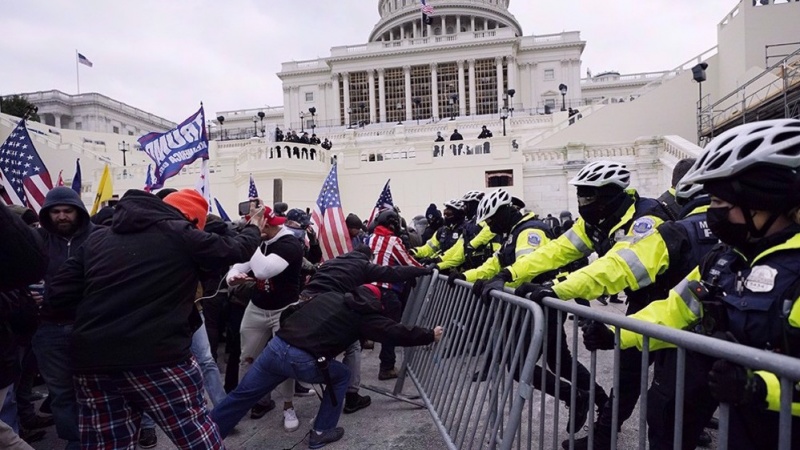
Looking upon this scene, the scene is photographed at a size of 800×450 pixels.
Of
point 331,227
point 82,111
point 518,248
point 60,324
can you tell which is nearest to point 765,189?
point 518,248

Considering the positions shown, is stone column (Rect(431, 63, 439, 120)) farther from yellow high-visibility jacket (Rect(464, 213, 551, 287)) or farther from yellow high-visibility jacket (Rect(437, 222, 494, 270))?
yellow high-visibility jacket (Rect(464, 213, 551, 287))

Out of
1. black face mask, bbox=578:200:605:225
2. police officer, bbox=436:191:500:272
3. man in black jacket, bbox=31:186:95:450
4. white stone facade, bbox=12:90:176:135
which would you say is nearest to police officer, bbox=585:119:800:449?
black face mask, bbox=578:200:605:225

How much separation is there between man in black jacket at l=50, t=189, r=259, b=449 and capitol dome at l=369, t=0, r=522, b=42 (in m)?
74.2

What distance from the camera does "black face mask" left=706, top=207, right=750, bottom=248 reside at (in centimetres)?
186

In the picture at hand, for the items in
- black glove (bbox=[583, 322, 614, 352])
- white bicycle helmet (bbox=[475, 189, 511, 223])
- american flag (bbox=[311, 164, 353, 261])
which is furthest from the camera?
american flag (bbox=[311, 164, 353, 261])

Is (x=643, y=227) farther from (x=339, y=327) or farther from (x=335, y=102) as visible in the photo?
(x=335, y=102)

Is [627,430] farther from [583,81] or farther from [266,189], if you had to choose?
[583,81]

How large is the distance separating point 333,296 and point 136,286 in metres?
1.50

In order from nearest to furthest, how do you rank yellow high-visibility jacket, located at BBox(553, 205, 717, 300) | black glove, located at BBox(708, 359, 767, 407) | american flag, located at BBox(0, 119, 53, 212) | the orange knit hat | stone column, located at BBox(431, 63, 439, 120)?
black glove, located at BBox(708, 359, 767, 407) → yellow high-visibility jacket, located at BBox(553, 205, 717, 300) → the orange knit hat → american flag, located at BBox(0, 119, 53, 212) → stone column, located at BBox(431, 63, 439, 120)

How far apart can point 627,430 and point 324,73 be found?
213ft

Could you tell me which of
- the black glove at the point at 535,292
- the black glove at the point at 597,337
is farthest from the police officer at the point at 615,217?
the black glove at the point at 597,337

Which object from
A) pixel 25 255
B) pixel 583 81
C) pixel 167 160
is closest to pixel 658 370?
pixel 25 255

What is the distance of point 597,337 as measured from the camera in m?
2.17

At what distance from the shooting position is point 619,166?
3.28 meters
